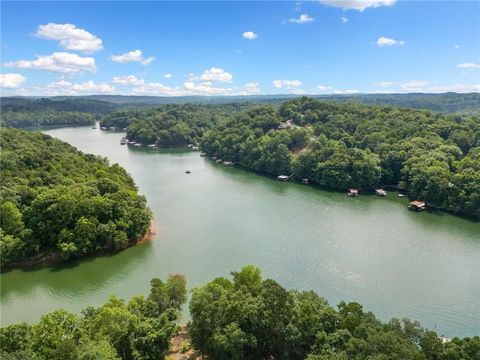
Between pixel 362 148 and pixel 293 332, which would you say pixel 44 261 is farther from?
pixel 362 148

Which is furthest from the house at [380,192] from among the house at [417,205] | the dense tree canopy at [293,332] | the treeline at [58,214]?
the dense tree canopy at [293,332]

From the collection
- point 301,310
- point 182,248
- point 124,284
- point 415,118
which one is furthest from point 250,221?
point 415,118

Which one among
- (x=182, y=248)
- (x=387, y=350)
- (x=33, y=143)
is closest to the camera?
(x=387, y=350)

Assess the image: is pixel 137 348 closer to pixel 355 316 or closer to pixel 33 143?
pixel 355 316

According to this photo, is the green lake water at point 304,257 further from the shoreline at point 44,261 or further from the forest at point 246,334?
the forest at point 246,334

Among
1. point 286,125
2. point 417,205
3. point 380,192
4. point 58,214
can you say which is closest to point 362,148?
point 380,192

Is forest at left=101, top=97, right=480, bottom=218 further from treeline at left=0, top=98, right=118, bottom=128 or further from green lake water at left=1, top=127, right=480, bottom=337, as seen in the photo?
treeline at left=0, top=98, right=118, bottom=128

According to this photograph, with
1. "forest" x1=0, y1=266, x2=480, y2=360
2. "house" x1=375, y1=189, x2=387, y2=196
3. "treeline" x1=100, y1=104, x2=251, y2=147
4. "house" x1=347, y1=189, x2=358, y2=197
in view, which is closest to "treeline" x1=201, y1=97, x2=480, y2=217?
"house" x1=375, y1=189, x2=387, y2=196
